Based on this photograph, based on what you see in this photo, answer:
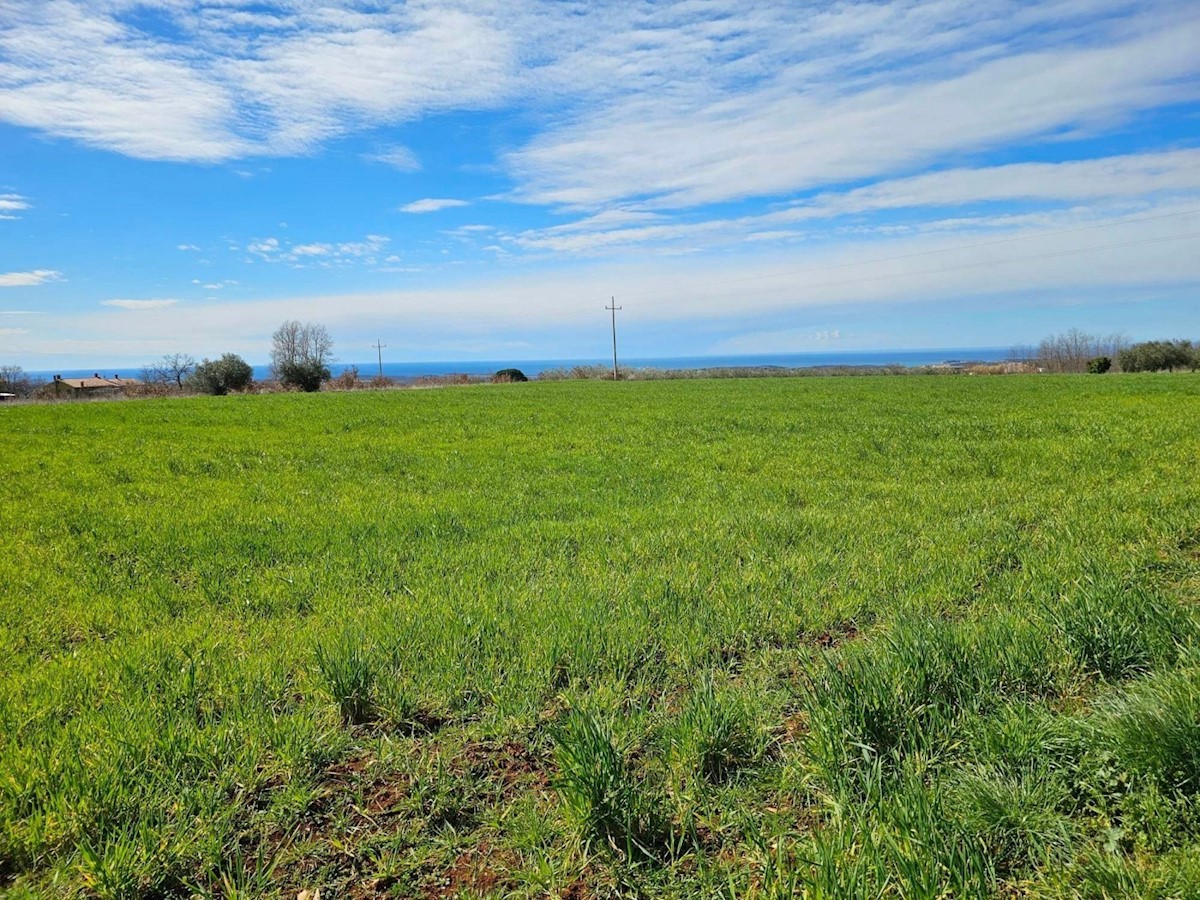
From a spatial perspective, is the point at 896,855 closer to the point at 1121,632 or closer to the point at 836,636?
the point at 1121,632

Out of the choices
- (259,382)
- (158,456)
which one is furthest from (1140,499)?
(259,382)

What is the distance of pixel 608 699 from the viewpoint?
153 inches

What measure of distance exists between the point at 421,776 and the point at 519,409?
996 inches

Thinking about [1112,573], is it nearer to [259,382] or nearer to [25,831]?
[25,831]

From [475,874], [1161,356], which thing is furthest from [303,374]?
[1161,356]

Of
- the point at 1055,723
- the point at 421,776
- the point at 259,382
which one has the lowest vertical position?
the point at 421,776

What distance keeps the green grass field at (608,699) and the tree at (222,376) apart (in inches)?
2402

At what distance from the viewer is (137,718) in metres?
3.69

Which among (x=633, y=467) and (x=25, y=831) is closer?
(x=25, y=831)

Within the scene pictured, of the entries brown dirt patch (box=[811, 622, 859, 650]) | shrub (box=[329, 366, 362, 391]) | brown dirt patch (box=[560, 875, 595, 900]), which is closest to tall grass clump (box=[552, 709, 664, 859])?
brown dirt patch (box=[560, 875, 595, 900])

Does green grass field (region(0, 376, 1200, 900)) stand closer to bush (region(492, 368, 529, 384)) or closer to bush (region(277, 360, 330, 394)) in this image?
bush (region(277, 360, 330, 394))

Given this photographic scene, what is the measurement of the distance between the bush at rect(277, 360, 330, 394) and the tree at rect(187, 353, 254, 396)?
3.17 metres

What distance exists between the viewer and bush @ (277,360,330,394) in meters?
65.4

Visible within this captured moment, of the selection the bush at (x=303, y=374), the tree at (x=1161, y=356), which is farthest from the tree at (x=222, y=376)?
the tree at (x=1161, y=356)
